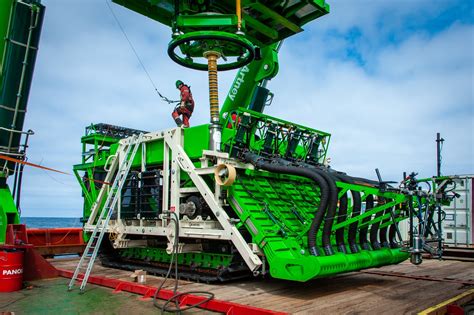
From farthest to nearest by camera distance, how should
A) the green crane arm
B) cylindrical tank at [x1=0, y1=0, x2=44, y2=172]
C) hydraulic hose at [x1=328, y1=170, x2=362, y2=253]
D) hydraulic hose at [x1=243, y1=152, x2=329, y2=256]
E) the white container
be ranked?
the white container → the green crane arm → cylindrical tank at [x1=0, y1=0, x2=44, y2=172] → hydraulic hose at [x1=328, y1=170, x2=362, y2=253] → hydraulic hose at [x1=243, y1=152, x2=329, y2=256]

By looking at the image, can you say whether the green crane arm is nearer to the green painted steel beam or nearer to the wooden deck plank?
the green painted steel beam

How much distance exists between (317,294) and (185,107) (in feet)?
15.6

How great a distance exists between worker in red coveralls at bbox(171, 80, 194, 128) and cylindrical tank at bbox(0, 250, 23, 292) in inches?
154

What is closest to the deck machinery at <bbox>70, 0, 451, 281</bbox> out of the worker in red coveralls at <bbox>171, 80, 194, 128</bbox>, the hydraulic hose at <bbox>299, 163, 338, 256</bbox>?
the hydraulic hose at <bbox>299, 163, 338, 256</bbox>

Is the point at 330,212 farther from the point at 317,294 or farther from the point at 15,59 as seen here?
the point at 15,59

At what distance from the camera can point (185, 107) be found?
9.00 m

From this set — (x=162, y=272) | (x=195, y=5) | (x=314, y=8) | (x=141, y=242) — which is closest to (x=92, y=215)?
(x=141, y=242)

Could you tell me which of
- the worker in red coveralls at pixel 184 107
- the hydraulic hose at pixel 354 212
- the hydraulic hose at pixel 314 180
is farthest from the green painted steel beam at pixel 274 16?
the hydraulic hose at pixel 354 212

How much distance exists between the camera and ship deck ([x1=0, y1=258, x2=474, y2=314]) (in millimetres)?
5281

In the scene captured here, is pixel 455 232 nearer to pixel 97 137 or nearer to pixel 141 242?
pixel 141 242

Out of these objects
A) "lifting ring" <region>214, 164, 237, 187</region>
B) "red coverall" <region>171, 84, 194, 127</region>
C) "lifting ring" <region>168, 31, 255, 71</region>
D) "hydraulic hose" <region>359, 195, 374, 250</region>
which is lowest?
"hydraulic hose" <region>359, 195, 374, 250</region>

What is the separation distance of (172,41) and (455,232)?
414 inches

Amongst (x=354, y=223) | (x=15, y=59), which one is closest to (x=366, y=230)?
(x=354, y=223)

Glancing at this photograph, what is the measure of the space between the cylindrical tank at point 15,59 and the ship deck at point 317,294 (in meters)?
3.10
